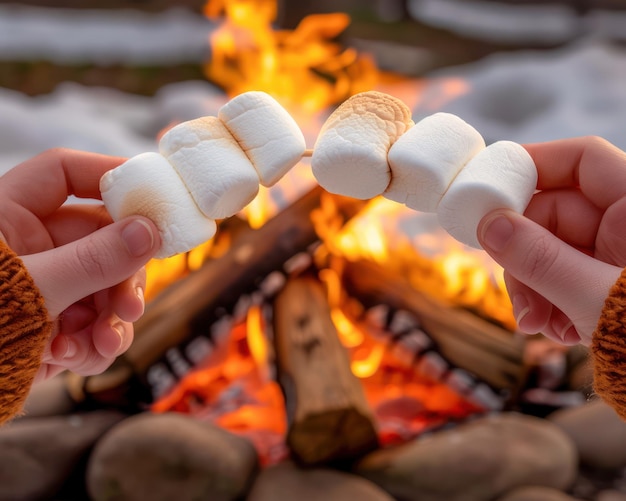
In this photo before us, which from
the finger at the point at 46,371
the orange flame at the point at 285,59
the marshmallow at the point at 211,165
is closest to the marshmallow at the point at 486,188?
the marshmallow at the point at 211,165

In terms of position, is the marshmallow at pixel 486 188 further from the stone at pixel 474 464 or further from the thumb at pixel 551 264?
the stone at pixel 474 464

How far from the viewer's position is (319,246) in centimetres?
139

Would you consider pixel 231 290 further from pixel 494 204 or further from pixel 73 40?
pixel 73 40

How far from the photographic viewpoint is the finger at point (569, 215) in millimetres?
841

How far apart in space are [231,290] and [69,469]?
422mm

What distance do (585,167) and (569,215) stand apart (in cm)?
6

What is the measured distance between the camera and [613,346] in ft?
2.16

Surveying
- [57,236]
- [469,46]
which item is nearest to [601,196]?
[57,236]

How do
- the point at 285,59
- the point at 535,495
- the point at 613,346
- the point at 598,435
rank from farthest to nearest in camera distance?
the point at 285,59 < the point at 598,435 < the point at 535,495 < the point at 613,346

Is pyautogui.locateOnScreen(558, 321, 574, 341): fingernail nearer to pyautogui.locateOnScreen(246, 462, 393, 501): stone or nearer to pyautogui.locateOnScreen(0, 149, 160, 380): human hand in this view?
pyautogui.locateOnScreen(246, 462, 393, 501): stone

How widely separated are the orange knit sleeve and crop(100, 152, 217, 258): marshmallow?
1.37 ft

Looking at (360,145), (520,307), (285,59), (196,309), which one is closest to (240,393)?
(196,309)

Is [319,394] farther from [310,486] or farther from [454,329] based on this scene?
[454,329]

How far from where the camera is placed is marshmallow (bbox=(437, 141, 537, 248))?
697mm
